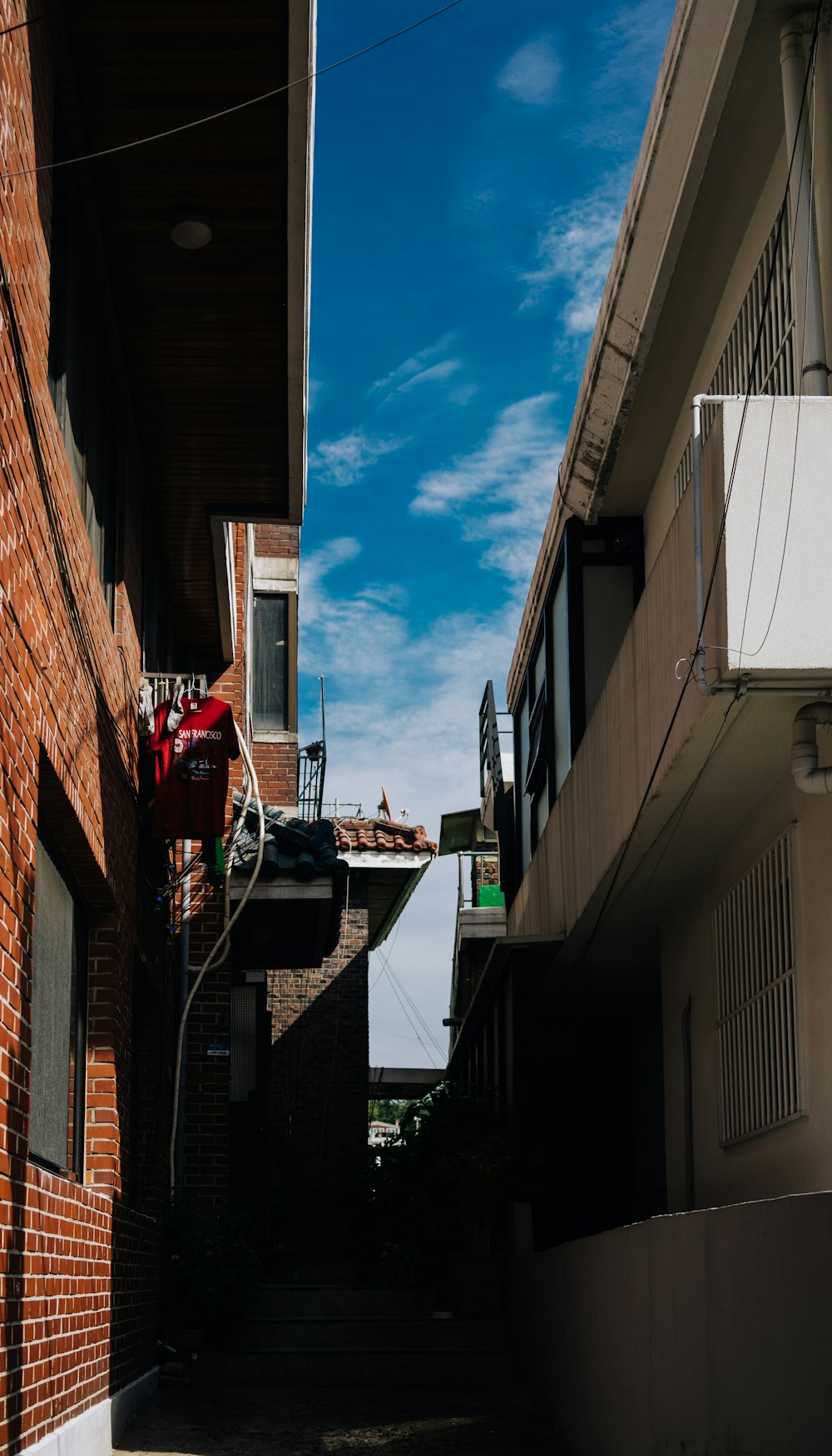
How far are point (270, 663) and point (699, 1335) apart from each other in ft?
43.9

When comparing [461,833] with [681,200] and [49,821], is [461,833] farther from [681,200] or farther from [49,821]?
[49,821]

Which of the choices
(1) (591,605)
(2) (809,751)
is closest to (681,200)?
(2) (809,751)

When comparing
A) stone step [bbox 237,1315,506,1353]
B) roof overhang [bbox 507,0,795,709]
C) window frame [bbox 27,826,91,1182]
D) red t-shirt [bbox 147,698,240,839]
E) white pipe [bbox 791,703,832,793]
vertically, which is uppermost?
roof overhang [bbox 507,0,795,709]

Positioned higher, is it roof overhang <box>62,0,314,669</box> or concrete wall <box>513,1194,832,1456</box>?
roof overhang <box>62,0,314,669</box>

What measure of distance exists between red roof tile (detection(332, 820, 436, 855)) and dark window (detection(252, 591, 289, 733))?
10.9ft

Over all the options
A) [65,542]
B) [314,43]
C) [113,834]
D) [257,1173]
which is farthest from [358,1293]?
[314,43]

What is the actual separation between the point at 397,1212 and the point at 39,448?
8.61 m

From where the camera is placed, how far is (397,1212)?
13.1m

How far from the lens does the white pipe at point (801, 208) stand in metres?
7.33

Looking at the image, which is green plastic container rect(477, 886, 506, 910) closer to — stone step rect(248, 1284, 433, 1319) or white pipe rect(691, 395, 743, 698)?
stone step rect(248, 1284, 433, 1319)

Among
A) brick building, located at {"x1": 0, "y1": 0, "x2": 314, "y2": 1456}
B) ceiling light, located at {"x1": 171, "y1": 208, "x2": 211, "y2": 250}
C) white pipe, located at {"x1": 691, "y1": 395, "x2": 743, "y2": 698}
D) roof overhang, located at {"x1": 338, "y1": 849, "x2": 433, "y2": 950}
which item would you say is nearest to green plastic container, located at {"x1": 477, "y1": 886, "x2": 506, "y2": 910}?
roof overhang, located at {"x1": 338, "y1": 849, "x2": 433, "y2": 950}

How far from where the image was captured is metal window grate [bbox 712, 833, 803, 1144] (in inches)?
319

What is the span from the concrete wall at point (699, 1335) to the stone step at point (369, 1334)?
2.02 meters

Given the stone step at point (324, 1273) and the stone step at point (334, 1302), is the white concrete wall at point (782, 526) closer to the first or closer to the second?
the stone step at point (334, 1302)
